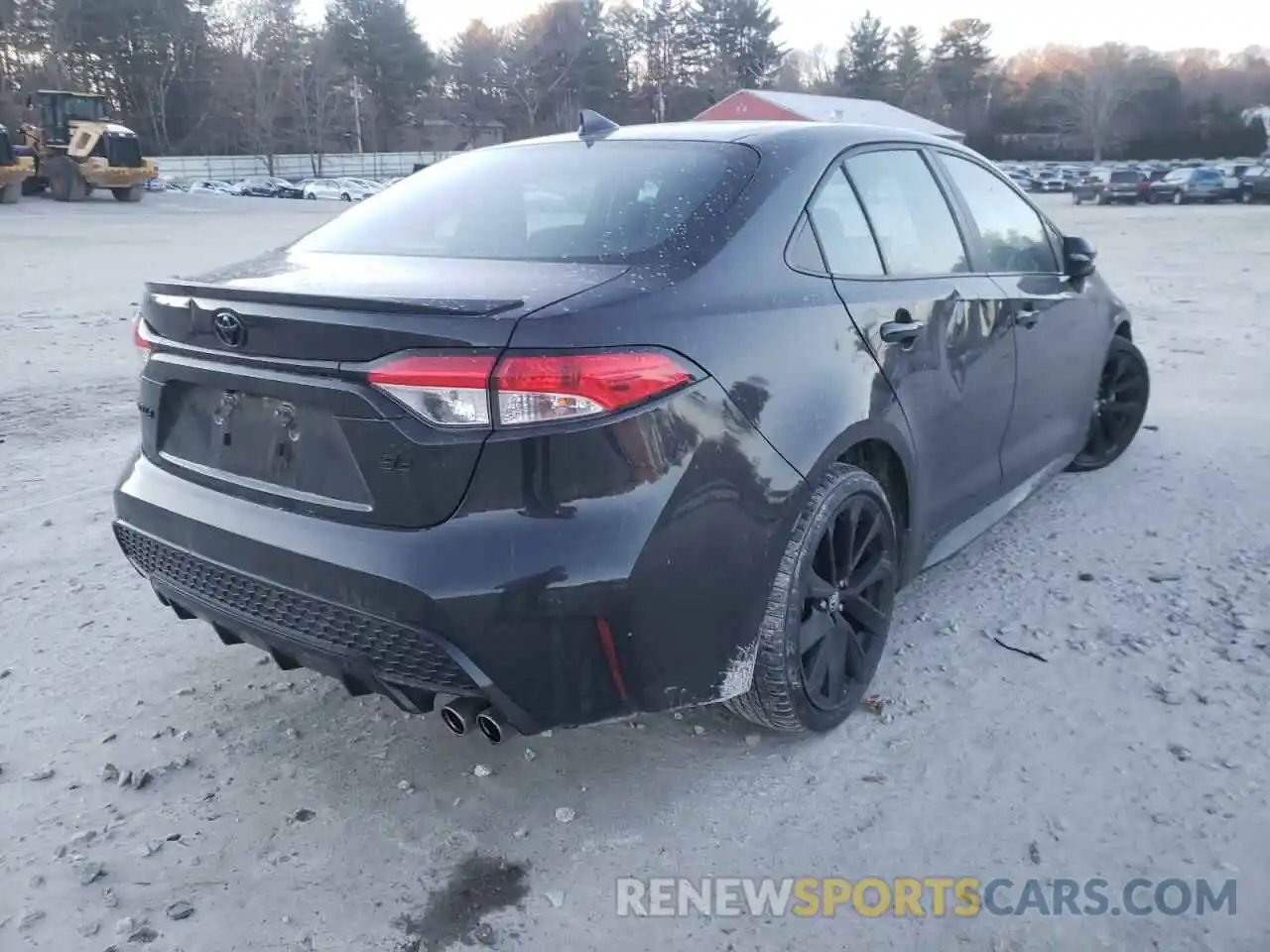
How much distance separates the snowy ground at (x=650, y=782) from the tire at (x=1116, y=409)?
0.88m

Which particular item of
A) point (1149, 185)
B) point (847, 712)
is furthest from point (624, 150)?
point (1149, 185)

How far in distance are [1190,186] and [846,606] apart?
4150 cm

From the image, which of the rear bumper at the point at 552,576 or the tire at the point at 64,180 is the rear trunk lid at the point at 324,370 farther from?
the tire at the point at 64,180

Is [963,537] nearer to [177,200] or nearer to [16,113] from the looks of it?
[177,200]

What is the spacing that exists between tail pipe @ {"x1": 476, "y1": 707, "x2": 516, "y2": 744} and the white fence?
193 feet

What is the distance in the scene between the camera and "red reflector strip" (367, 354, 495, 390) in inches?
82.7

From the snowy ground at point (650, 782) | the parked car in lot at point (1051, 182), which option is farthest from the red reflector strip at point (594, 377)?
the parked car in lot at point (1051, 182)

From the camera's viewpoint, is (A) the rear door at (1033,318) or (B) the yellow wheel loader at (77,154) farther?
(B) the yellow wheel loader at (77,154)

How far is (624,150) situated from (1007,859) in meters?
2.15

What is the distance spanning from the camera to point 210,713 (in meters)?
3.06

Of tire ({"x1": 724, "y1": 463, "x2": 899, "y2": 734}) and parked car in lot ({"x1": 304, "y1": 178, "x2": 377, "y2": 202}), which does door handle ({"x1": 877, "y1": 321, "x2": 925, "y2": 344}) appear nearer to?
tire ({"x1": 724, "y1": 463, "x2": 899, "y2": 734})

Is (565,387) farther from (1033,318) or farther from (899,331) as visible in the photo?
(1033,318)

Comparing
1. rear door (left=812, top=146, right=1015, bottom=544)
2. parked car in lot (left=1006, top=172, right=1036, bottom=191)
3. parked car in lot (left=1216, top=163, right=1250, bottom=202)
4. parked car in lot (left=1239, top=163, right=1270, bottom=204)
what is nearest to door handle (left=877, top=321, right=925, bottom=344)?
rear door (left=812, top=146, right=1015, bottom=544)

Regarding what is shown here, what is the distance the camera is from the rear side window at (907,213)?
3.13m
